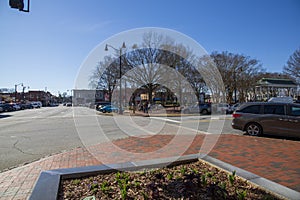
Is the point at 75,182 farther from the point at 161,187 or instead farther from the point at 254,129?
the point at 254,129

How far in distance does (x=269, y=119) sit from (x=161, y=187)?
7220mm

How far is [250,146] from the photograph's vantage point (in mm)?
7211

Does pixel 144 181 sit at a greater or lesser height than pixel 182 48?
lesser

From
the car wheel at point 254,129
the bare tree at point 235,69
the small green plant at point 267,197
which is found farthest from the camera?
the bare tree at point 235,69

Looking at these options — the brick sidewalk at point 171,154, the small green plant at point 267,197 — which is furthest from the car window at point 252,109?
the small green plant at point 267,197

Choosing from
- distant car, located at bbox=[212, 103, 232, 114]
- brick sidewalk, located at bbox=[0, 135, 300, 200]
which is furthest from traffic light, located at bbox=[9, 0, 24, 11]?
distant car, located at bbox=[212, 103, 232, 114]

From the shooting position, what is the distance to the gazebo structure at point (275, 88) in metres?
56.5

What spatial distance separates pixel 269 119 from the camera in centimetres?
900

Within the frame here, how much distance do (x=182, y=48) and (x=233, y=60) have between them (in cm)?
1559

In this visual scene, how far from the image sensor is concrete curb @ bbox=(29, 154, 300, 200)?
3193mm

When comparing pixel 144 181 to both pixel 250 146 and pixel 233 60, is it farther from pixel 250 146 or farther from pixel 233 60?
pixel 233 60

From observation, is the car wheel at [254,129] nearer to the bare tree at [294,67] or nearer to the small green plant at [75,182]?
the small green plant at [75,182]

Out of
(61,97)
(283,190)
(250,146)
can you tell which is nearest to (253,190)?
(283,190)

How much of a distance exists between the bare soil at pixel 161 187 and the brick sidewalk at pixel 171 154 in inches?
36.0
